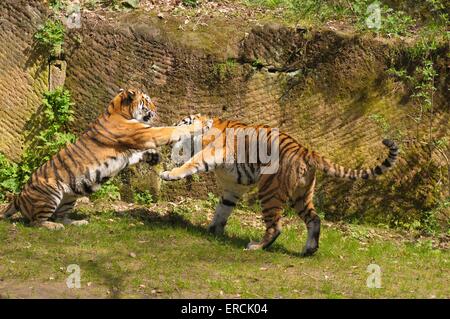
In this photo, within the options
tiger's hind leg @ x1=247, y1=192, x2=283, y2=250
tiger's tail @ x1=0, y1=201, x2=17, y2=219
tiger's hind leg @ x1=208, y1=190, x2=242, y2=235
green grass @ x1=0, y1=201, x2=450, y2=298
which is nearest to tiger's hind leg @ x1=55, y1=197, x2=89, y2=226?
green grass @ x1=0, y1=201, x2=450, y2=298

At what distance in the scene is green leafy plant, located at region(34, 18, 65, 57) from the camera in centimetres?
1145

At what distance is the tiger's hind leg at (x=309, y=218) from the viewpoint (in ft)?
30.8

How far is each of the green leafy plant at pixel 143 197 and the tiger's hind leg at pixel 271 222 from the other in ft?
7.41

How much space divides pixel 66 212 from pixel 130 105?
1.54 meters

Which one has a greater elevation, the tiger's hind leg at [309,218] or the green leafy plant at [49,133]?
the green leafy plant at [49,133]

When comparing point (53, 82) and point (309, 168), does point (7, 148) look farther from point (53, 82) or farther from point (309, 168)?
point (309, 168)

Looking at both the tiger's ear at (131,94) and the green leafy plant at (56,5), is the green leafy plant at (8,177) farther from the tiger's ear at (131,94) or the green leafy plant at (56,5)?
the tiger's ear at (131,94)

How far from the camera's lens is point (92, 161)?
9.90 m

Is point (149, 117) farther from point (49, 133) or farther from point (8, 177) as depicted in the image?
A: point (8, 177)

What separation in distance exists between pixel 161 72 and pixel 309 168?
294 cm

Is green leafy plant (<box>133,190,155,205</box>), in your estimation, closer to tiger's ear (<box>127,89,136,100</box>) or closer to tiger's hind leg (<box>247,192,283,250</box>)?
tiger's ear (<box>127,89,136,100</box>)

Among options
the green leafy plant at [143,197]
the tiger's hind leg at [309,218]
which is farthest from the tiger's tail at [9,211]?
the tiger's hind leg at [309,218]

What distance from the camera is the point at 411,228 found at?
36.4ft
